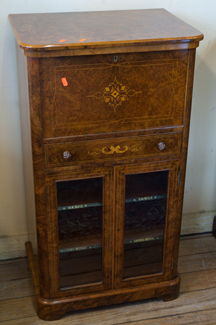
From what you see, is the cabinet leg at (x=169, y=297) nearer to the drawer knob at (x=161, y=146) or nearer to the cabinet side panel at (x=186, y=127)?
the cabinet side panel at (x=186, y=127)

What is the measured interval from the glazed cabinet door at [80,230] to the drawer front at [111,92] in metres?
0.23

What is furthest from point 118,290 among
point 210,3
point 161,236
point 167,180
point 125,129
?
point 210,3

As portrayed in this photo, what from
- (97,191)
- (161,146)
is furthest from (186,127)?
(97,191)

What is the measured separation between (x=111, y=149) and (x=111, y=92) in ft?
0.82

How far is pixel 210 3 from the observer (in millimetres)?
2322

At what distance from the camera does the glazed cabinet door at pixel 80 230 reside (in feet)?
6.41

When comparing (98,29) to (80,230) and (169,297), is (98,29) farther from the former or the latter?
(169,297)

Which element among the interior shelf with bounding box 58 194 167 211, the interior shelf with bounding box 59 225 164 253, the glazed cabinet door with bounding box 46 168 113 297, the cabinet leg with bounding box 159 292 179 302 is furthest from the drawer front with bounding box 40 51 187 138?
the cabinet leg with bounding box 159 292 179 302

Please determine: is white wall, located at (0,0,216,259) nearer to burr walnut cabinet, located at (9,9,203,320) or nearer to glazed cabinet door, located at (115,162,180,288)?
burr walnut cabinet, located at (9,9,203,320)

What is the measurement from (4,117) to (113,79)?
75 centimetres

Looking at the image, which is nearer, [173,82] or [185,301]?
[173,82]

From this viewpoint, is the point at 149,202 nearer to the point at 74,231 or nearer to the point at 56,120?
the point at 74,231

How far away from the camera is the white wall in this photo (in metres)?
2.17

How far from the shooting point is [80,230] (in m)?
2.08
